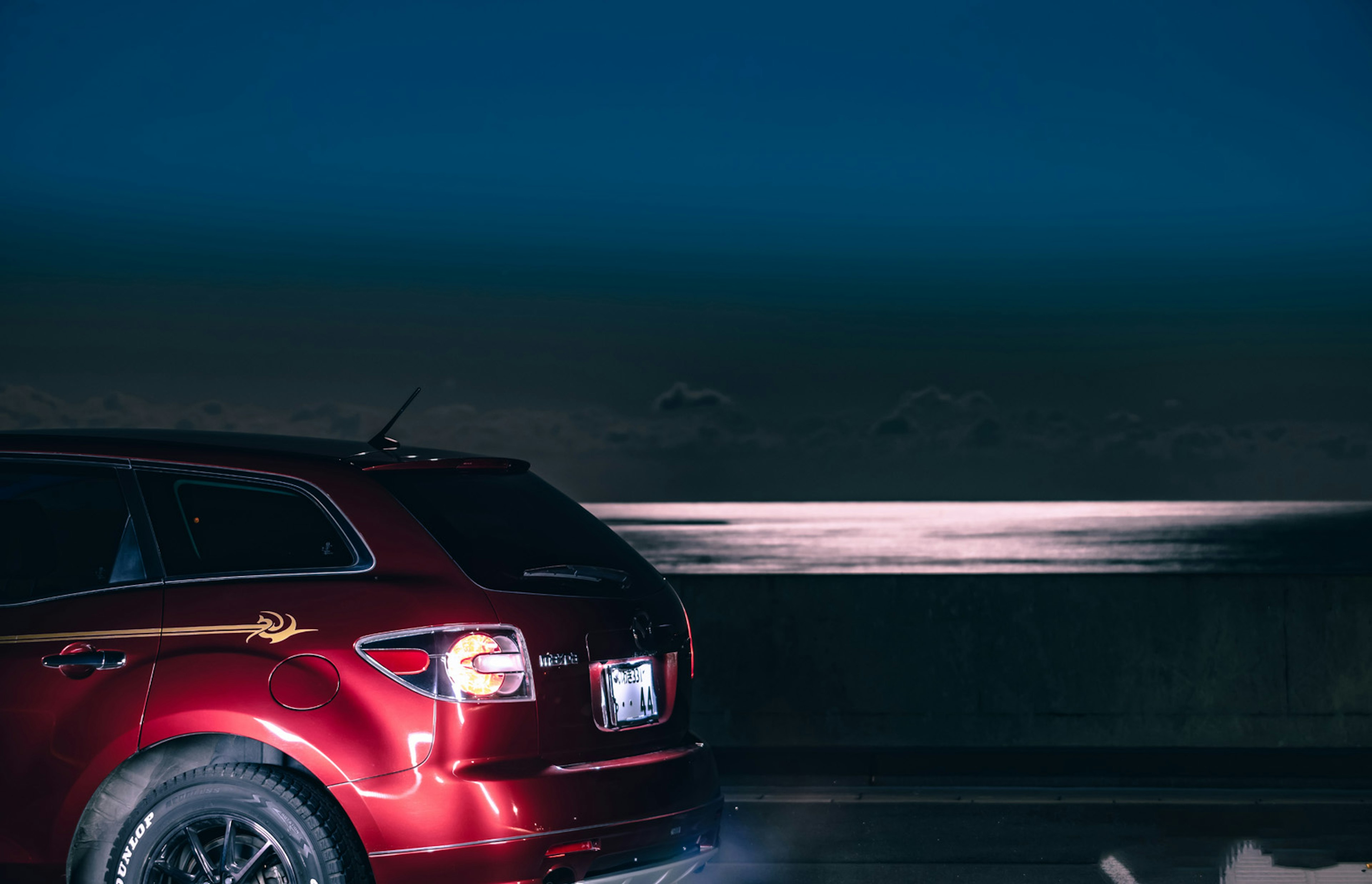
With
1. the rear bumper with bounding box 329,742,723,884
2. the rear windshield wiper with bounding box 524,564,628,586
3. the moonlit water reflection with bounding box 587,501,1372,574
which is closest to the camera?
the rear bumper with bounding box 329,742,723,884

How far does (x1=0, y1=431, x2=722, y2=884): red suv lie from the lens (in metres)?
4.05

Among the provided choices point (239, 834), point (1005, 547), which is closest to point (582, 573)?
point (239, 834)

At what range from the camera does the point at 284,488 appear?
440cm

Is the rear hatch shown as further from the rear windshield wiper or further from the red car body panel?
the red car body panel

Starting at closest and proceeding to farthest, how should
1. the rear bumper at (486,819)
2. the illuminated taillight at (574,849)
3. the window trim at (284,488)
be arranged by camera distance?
the rear bumper at (486,819) < the illuminated taillight at (574,849) < the window trim at (284,488)

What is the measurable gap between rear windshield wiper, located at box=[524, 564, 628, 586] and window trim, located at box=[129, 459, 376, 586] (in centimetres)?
50

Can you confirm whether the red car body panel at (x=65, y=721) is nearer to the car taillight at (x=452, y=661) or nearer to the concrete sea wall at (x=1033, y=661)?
the car taillight at (x=452, y=661)

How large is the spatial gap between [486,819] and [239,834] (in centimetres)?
75

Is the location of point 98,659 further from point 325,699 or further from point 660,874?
point 660,874

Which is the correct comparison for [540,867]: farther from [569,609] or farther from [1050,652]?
[1050,652]

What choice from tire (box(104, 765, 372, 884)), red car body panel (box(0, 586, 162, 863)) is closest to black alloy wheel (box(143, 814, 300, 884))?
tire (box(104, 765, 372, 884))

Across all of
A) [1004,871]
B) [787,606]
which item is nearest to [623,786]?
[1004,871]

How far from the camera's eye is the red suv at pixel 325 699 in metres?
4.05

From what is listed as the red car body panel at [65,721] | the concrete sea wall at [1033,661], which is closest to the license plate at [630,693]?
the red car body panel at [65,721]
